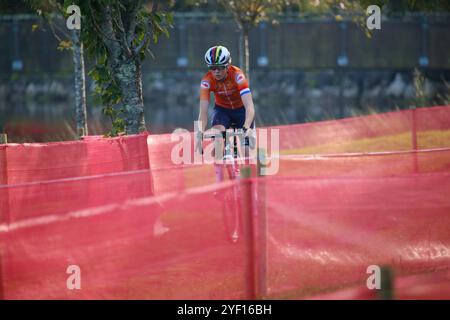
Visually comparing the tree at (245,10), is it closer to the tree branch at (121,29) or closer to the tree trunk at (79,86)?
the tree trunk at (79,86)

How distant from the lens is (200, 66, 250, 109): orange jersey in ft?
36.6

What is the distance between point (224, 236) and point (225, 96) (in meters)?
4.18

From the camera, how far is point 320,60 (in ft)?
185

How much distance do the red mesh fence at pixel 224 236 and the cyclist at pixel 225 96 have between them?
2.12 m

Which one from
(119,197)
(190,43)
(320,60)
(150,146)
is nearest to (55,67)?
(190,43)

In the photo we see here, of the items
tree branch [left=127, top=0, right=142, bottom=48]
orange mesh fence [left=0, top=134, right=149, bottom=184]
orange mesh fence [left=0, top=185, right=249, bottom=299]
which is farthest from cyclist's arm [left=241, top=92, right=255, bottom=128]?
orange mesh fence [left=0, top=185, right=249, bottom=299]

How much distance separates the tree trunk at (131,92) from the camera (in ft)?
41.7

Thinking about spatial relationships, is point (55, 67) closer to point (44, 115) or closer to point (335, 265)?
point (44, 115)

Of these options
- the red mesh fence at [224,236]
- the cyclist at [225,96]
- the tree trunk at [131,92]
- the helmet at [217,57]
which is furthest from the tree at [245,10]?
the red mesh fence at [224,236]

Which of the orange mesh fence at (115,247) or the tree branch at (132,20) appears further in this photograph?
the tree branch at (132,20)

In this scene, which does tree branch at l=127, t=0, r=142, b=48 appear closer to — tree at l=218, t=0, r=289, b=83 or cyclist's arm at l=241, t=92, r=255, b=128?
cyclist's arm at l=241, t=92, r=255, b=128

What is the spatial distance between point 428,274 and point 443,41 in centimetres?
4744
